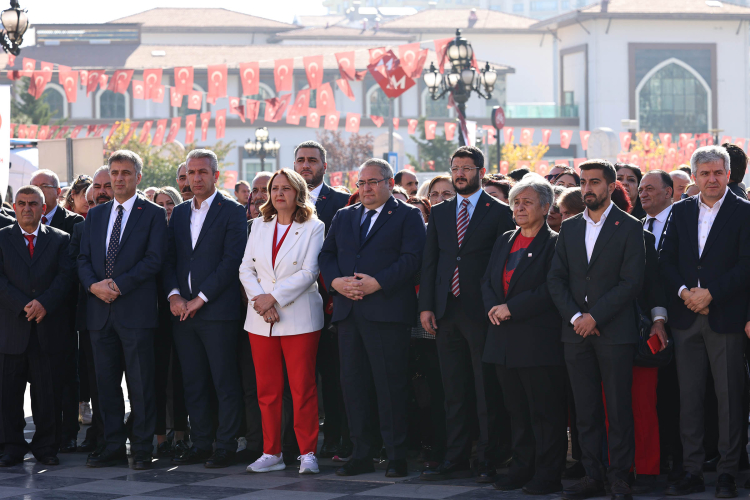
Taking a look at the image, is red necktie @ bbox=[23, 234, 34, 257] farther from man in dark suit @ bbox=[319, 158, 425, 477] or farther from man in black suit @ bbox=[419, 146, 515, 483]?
man in black suit @ bbox=[419, 146, 515, 483]

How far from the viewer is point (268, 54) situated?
217 feet

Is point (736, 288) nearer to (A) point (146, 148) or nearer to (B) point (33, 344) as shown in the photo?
(B) point (33, 344)

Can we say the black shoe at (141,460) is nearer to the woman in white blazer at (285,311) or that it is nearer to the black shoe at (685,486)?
the woman in white blazer at (285,311)

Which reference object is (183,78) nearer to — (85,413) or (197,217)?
(85,413)

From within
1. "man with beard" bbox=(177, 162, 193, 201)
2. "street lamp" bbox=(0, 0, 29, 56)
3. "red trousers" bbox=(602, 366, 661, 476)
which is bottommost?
"red trousers" bbox=(602, 366, 661, 476)

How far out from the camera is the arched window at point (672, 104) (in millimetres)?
65062

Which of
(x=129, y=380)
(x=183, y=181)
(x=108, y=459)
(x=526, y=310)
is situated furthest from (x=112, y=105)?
(x=526, y=310)

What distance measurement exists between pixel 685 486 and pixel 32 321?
5242mm

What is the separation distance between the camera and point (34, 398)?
8.12 meters

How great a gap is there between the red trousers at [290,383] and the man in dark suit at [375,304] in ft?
0.97

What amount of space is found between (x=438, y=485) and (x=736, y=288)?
2.48 metres

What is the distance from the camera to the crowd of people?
662 cm

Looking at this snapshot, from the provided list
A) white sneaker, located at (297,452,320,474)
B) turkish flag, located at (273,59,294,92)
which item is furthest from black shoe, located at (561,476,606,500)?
turkish flag, located at (273,59,294,92)

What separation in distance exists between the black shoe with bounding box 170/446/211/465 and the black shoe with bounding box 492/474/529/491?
250 cm
